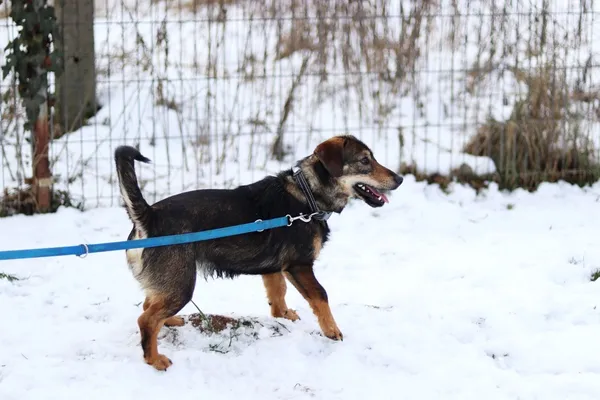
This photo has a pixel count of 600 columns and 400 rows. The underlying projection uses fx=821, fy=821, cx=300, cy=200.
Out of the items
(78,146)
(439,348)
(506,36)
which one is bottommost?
(439,348)

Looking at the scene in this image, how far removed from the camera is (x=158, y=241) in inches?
159

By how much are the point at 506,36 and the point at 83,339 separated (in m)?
5.43

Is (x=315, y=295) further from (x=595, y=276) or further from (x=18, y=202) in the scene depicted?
(x=18, y=202)

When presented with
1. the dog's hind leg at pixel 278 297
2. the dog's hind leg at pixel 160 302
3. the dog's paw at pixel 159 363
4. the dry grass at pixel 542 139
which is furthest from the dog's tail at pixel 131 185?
the dry grass at pixel 542 139

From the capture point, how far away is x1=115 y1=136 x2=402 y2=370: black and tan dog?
4281 mm

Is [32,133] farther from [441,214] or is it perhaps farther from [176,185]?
[441,214]

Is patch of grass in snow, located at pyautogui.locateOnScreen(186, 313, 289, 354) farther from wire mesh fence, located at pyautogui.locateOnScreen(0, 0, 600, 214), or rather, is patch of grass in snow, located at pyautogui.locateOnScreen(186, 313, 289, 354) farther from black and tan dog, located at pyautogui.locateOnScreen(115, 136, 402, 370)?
wire mesh fence, located at pyautogui.locateOnScreen(0, 0, 600, 214)

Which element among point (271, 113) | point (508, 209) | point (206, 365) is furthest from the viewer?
point (271, 113)

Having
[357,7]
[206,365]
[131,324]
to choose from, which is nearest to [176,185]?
[357,7]

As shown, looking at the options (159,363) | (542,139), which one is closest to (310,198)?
(159,363)

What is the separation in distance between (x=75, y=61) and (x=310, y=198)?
362 centimetres

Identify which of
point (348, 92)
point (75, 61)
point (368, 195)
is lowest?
point (368, 195)

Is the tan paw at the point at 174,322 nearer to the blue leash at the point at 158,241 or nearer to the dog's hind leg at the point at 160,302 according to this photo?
the dog's hind leg at the point at 160,302

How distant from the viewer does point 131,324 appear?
4.94 m
